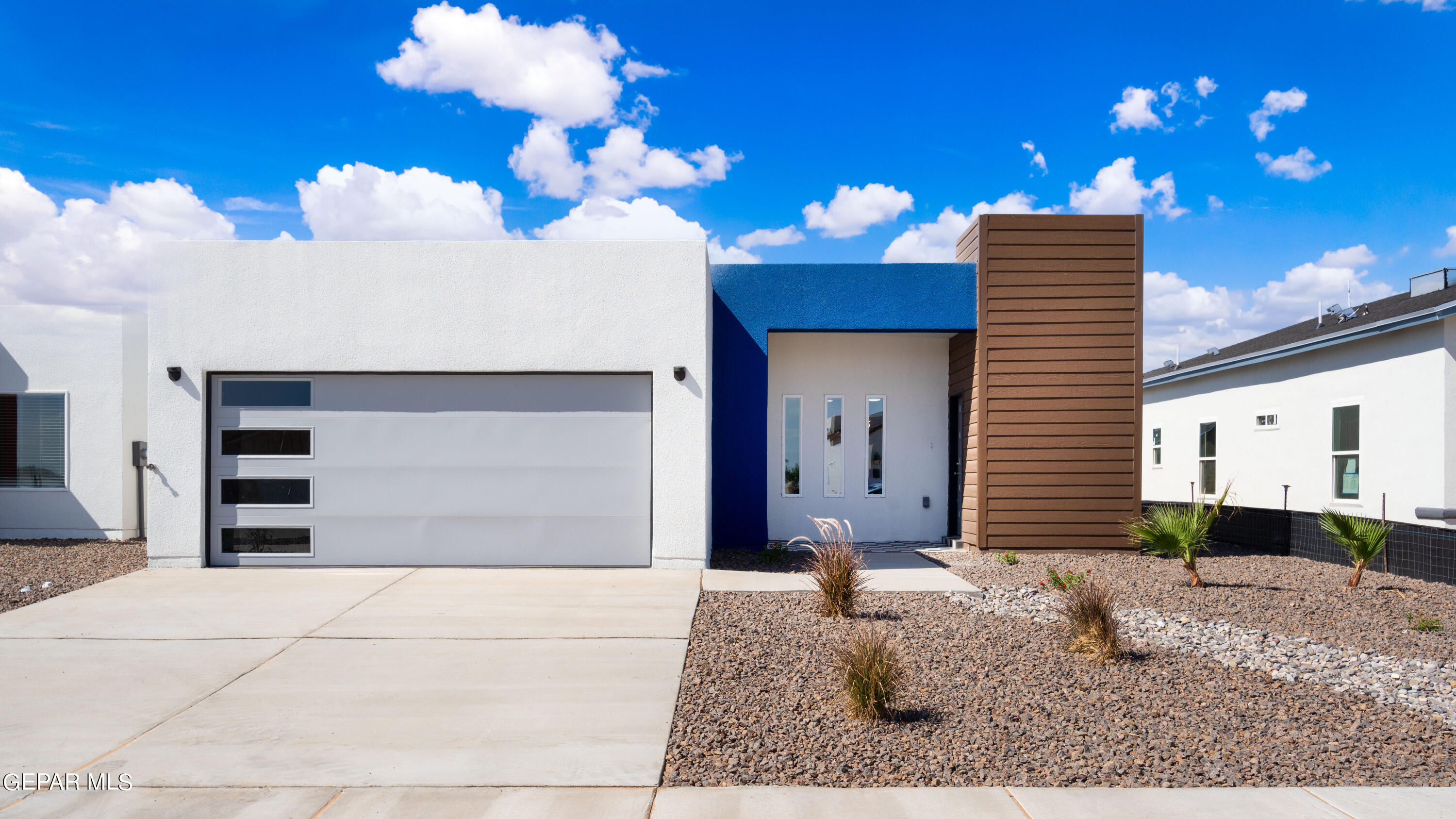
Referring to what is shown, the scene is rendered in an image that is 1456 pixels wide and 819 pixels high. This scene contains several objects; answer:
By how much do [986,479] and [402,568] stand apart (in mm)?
7588

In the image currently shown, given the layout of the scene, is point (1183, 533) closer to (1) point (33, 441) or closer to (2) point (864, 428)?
(2) point (864, 428)

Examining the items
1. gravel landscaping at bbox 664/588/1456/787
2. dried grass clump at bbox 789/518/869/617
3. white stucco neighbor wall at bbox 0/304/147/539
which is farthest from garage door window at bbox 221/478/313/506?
dried grass clump at bbox 789/518/869/617

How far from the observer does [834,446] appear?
37.6 feet

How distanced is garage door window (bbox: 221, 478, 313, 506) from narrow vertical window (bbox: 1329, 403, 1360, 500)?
47.9 feet

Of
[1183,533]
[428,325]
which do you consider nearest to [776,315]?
[428,325]

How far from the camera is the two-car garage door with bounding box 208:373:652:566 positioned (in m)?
8.90

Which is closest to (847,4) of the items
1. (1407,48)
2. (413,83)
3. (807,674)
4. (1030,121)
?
(1030,121)

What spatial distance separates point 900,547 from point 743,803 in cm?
820

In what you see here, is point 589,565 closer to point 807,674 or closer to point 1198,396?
point 807,674

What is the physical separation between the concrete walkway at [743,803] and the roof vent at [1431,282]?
13.2m

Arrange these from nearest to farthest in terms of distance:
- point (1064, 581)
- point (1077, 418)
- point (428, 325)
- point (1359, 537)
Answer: point (1064, 581) → point (1359, 537) → point (428, 325) → point (1077, 418)

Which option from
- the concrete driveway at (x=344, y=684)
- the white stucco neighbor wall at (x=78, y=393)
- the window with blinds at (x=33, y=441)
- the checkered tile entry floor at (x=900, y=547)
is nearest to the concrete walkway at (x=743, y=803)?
the concrete driveway at (x=344, y=684)

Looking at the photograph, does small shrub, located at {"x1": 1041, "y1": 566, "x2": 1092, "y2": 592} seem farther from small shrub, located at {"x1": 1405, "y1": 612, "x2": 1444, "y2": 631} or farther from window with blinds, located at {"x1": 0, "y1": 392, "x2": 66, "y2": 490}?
window with blinds, located at {"x1": 0, "y1": 392, "x2": 66, "y2": 490}

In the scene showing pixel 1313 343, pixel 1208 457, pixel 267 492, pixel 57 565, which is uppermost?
pixel 1313 343
